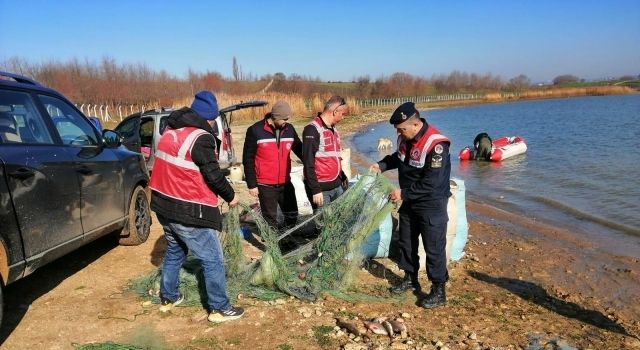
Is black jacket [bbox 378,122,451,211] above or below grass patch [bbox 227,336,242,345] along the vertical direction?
above

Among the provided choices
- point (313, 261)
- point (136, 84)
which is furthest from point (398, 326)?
point (136, 84)

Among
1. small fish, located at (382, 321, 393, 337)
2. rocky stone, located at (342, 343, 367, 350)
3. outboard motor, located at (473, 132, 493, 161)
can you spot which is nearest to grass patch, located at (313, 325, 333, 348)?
rocky stone, located at (342, 343, 367, 350)

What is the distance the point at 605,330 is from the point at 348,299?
2.37m

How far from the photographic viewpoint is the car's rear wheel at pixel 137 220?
6.02m

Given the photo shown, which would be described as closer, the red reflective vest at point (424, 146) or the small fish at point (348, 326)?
the small fish at point (348, 326)

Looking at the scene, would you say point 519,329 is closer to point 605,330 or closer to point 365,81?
point 605,330

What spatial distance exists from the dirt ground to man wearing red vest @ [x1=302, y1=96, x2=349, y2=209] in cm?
104

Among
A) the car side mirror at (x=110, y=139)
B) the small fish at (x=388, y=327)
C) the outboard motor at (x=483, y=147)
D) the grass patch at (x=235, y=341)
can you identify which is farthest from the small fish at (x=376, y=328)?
the outboard motor at (x=483, y=147)

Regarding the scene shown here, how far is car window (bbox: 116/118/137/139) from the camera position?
1166 cm

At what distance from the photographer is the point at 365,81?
9162cm

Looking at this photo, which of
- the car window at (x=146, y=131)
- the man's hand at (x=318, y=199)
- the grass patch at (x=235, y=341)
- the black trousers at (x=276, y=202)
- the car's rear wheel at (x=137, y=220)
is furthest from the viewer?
the car window at (x=146, y=131)

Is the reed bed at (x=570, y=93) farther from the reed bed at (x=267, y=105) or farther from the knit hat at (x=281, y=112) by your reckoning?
the knit hat at (x=281, y=112)

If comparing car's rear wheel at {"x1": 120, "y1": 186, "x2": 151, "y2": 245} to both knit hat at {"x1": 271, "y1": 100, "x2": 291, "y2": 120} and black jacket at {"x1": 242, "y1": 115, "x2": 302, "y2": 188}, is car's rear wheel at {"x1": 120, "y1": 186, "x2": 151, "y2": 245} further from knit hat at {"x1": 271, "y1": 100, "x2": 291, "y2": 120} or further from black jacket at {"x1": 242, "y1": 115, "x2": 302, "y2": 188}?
knit hat at {"x1": 271, "y1": 100, "x2": 291, "y2": 120}

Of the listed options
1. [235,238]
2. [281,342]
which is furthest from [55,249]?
[281,342]
